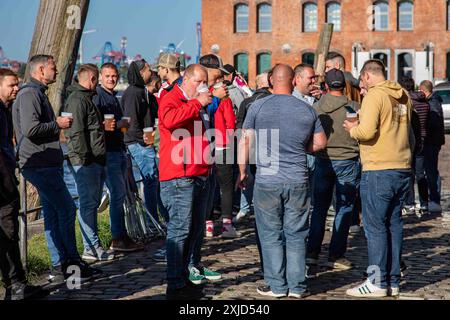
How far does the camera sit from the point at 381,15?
183 ft

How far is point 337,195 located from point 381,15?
161ft

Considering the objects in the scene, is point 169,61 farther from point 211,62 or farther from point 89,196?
point 89,196

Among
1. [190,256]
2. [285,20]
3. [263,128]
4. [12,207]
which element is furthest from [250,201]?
[285,20]

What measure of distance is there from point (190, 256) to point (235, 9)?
5165 cm

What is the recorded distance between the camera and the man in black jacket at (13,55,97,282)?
7344 millimetres

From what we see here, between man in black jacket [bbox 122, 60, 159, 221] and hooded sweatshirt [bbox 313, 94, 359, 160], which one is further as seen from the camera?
man in black jacket [bbox 122, 60, 159, 221]

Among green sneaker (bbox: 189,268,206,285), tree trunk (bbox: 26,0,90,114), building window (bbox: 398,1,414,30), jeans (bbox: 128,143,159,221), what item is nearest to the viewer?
green sneaker (bbox: 189,268,206,285)

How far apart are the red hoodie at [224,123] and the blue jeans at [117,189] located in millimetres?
1142

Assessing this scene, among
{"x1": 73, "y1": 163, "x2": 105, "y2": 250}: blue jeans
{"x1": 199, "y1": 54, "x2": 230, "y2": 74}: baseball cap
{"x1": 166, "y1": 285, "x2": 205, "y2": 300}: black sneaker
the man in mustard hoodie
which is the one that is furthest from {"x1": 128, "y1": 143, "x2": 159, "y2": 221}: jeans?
the man in mustard hoodie

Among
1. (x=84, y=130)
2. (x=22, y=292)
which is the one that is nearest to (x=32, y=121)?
(x=84, y=130)

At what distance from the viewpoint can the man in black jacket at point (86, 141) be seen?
8375 millimetres

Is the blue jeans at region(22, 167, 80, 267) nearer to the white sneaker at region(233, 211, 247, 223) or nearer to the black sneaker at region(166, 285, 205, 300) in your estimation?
the black sneaker at region(166, 285, 205, 300)

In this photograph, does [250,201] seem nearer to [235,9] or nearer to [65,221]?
[65,221]

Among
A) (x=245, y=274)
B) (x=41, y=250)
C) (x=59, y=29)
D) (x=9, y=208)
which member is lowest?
(x=245, y=274)
